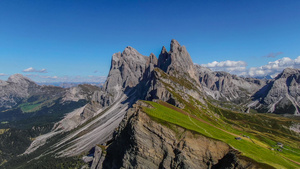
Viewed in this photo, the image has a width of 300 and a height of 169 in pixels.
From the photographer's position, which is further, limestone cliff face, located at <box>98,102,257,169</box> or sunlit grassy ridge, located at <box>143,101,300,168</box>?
limestone cliff face, located at <box>98,102,257,169</box>

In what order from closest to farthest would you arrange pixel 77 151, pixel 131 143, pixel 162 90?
pixel 131 143 → pixel 162 90 → pixel 77 151

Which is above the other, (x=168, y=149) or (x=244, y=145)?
(x=244, y=145)

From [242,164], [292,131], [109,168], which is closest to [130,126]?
[109,168]

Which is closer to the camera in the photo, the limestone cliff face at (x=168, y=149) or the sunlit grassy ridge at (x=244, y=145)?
the sunlit grassy ridge at (x=244, y=145)

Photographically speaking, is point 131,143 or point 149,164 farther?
point 131,143

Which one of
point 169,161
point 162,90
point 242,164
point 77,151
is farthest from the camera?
point 77,151

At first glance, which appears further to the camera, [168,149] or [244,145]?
[244,145]

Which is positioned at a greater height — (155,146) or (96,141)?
(155,146)

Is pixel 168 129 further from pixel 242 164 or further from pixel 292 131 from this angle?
pixel 292 131
